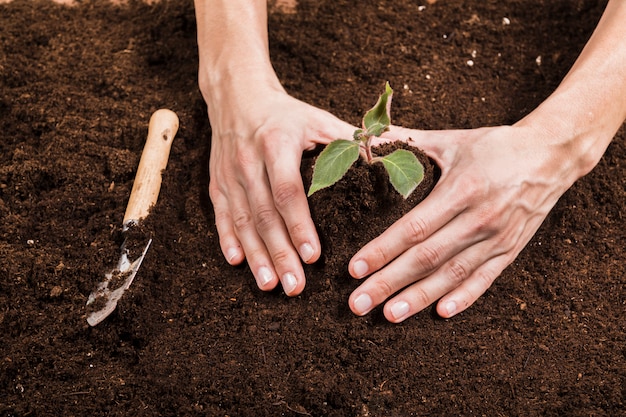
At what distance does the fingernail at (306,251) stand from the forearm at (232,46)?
474 mm

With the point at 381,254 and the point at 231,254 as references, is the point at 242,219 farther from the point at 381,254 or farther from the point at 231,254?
the point at 381,254

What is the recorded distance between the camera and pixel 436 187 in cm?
144

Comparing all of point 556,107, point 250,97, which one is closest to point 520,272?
point 556,107

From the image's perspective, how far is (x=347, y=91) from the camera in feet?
6.29

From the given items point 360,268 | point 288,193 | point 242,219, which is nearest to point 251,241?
point 242,219

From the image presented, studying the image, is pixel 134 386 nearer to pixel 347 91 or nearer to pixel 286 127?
pixel 286 127

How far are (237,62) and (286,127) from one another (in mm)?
301

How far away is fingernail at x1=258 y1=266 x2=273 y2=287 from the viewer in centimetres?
147

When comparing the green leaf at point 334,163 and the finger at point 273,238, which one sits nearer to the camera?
the green leaf at point 334,163

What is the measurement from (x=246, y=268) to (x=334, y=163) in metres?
0.42

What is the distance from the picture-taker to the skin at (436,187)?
1.40 meters

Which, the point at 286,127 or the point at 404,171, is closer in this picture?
the point at 404,171

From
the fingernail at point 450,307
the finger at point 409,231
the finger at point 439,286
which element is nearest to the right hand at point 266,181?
the finger at point 409,231

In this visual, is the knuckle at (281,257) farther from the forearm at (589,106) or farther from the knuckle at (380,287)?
the forearm at (589,106)
